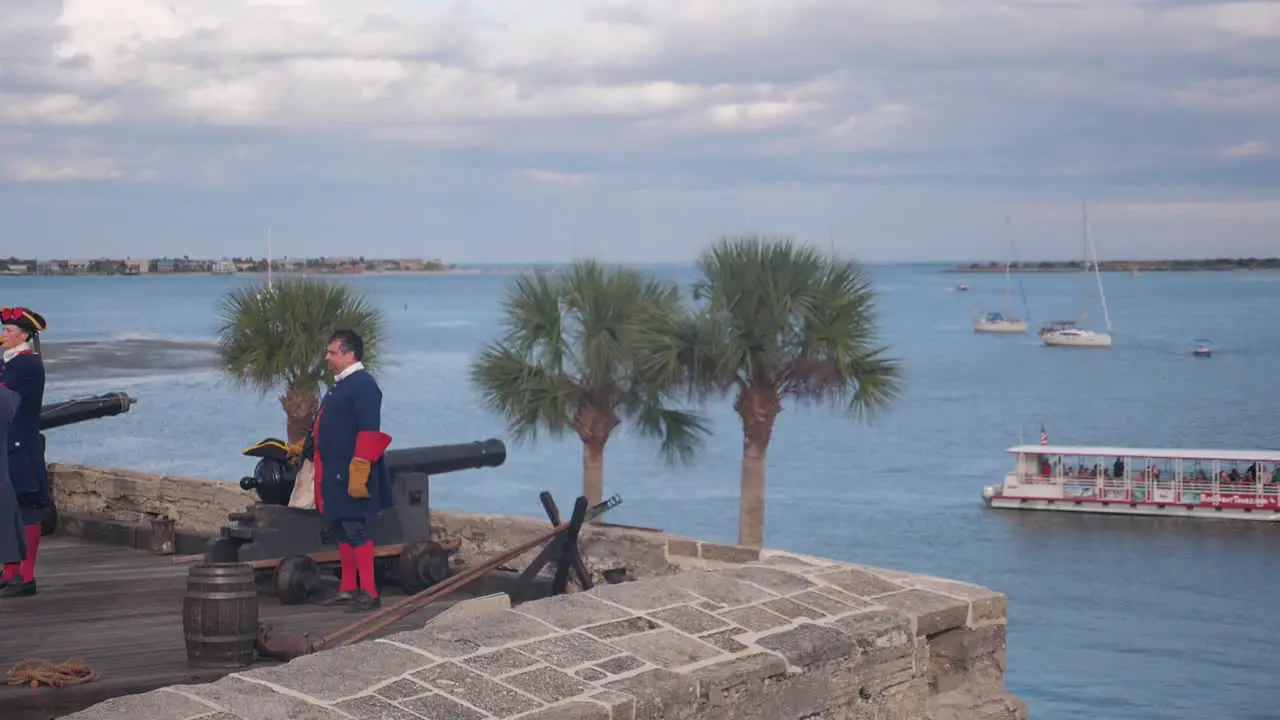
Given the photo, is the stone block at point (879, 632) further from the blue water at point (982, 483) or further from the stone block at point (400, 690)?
the blue water at point (982, 483)

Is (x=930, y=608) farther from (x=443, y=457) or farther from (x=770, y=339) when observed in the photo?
(x=770, y=339)

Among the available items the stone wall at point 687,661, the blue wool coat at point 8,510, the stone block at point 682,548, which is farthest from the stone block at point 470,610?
the blue wool coat at point 8,510

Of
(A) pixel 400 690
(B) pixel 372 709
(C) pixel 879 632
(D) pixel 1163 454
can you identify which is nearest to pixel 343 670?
(A) pixel 400 690

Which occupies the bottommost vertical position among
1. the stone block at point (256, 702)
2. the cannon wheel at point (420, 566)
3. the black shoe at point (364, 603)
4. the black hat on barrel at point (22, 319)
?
the black shoe at point (364, 603)

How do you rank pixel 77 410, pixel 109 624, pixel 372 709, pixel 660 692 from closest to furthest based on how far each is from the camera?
pixel 372 709 < pixel 660 692 < pixel 109 624 < pixel 77 410

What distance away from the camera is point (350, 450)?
8.99 m

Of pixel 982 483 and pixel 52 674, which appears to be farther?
pixel 982 483

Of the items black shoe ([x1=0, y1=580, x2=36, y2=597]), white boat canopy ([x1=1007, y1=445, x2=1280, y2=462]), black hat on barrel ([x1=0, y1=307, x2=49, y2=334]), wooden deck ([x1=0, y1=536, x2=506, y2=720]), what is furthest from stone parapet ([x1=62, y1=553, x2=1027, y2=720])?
white boat canopy ([x1=1007, y1=445, x2=1280, y2=462])

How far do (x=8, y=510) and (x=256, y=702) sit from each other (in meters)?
3.82

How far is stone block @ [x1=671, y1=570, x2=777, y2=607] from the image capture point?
24.8 ft

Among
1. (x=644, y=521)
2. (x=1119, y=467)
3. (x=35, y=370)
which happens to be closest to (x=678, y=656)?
(x=35, y=370)

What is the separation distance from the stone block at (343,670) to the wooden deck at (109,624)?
37.2 inches

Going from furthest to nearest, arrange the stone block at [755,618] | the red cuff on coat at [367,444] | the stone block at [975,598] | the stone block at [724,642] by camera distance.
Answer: the red cuff on coat at [367,444], the stone block at [975,598], the stone block at [755,618], the stone block at [724,642]

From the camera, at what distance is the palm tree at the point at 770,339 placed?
23047mm
